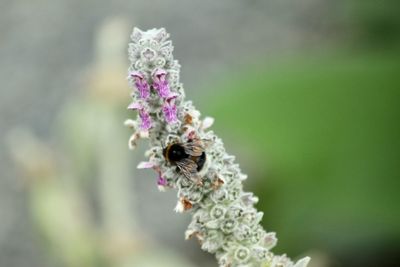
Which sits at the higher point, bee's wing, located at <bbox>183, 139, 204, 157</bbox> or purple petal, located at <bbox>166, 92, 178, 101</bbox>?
purple petal, located at <bbox>166, 92, 178, 101</bbox>

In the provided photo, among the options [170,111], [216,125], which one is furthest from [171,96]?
[216,125]

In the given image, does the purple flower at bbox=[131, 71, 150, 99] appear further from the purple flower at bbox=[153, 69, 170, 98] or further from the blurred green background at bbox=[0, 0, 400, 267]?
the blurred green background at bbox=[0, 0, 400, 267]

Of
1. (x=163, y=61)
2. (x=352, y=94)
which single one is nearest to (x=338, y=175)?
(x=352, y=94)

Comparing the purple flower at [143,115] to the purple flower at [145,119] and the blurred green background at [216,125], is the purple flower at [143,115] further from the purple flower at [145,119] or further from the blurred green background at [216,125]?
the blurred green background at [216,125]

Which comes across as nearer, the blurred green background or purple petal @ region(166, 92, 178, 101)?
purple petal @ region(166, 92, 178, 101)

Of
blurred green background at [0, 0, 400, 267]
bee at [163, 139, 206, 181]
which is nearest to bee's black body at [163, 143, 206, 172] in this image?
bee at [163, 139, 206, 181]

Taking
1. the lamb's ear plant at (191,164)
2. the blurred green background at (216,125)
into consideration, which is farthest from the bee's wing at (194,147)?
the blurred green background at (216,125)
